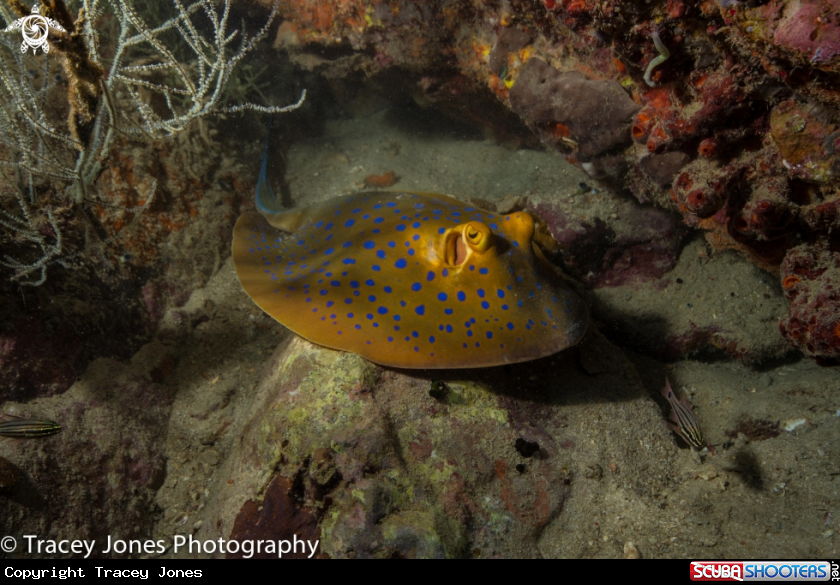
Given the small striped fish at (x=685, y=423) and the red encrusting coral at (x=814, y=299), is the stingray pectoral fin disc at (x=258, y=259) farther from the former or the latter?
the red encrusting coral at (x=814, y=299)

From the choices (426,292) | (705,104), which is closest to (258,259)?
(426,292)

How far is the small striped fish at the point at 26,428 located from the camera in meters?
3.27

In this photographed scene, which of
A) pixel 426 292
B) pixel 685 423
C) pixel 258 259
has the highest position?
pixel 426 292

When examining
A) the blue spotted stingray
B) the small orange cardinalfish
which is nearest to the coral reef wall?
the small orange cardinalfish

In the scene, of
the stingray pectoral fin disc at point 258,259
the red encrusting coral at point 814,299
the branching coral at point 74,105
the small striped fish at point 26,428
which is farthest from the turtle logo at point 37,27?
the red encrusting coral at point 814,299

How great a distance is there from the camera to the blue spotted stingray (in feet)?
10.4

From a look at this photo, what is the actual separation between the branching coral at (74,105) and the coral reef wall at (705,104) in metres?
3.31

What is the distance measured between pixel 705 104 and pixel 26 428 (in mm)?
6747

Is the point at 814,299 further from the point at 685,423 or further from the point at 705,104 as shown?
the point at 705,104

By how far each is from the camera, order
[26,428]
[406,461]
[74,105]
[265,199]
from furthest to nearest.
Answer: [265,199] → [26,428] → [74,105] → [406,461]

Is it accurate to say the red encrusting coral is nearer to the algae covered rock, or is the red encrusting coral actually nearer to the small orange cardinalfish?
the small orange cardinalfish

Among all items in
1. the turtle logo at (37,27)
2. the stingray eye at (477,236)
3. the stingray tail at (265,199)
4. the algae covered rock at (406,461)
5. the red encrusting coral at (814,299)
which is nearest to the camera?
the turtle logo at (37,27)

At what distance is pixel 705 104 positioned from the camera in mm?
3719

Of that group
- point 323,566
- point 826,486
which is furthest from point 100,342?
point 826,486
